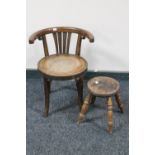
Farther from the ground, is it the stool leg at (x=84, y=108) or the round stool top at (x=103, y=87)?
the round stool top at (x=103, y=87)

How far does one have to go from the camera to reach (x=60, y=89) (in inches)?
112

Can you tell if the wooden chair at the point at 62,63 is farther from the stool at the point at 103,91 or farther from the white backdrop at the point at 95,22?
the white backdrop at the point at 95,22

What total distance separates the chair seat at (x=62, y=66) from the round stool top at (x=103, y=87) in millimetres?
137

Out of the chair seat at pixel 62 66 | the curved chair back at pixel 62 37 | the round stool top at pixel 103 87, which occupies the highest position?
the curved chair back at pixel 62 37

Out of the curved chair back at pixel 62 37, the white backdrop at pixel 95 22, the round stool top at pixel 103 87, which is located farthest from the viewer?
the white backdrop at pixel 95 22

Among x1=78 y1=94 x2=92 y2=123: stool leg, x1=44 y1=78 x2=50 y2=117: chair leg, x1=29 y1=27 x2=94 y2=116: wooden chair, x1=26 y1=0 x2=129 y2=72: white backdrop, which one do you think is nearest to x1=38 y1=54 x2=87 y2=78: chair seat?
x1=29 y1=27 x2=94 y2=116: wooden chair

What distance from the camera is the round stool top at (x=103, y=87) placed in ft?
7.25

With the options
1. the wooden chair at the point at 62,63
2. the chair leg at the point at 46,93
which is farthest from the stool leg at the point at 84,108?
the chair leg at the point at 46,93

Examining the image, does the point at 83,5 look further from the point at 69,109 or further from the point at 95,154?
the point at 95,154

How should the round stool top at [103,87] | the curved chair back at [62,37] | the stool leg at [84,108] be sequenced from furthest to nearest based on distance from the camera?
the curved chair back at [62,37] → the stool leg at [84,108] → the round stool top at [103,87]

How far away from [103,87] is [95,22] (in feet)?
2.52

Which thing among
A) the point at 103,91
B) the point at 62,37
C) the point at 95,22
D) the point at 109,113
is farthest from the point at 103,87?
the point at 95,22
